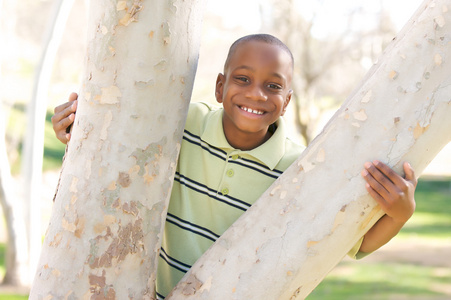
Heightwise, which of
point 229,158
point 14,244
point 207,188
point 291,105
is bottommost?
point 207,188

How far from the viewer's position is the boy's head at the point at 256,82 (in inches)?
73.8

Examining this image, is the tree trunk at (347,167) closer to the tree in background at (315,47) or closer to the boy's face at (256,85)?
A: the boy's face at (256,85)

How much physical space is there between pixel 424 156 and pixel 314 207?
272 millimetres

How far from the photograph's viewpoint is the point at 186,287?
1461 millimetres

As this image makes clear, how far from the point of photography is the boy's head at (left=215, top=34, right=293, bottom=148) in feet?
6.15

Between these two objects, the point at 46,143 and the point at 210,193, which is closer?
the point at 210,193

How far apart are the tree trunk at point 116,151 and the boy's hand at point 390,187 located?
461 mm

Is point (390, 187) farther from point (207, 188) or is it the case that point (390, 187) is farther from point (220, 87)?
point (220, 87)

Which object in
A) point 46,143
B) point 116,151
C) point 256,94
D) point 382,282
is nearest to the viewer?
point 116,151

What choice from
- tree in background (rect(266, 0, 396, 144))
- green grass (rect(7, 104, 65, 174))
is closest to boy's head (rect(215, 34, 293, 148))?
tree in background (rect(266, 0, 396, 144))

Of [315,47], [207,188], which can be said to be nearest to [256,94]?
[207,188]

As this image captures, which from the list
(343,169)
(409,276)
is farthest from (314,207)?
(409,276)

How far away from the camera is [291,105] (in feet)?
46.8

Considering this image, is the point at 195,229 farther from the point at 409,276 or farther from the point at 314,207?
the point at 409,276
